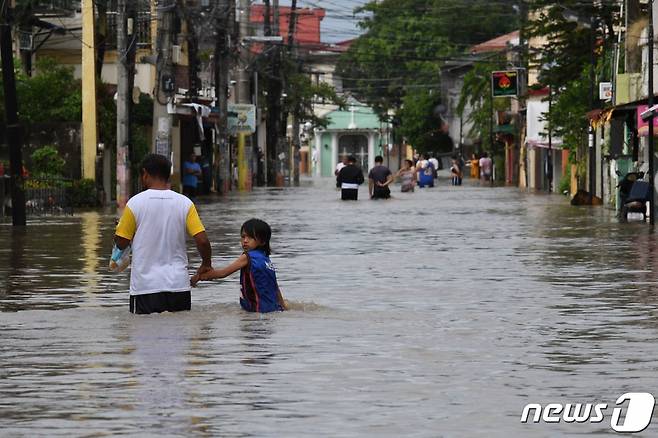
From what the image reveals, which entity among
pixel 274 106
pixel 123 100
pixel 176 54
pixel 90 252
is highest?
pixel 176 54

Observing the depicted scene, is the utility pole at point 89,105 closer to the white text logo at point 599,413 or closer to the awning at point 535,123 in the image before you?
the awning at point 535,123

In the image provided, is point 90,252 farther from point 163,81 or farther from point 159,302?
point 163,81

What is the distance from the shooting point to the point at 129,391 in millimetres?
11367

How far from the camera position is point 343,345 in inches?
561

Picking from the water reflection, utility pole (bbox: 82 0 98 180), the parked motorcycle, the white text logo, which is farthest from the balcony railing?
the white text logo

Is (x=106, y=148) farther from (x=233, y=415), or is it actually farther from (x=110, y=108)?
(x=233, y=415)

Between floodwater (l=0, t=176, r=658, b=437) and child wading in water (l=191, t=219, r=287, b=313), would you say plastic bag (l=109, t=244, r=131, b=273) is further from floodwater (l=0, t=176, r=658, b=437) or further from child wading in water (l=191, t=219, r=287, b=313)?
child wading in water (l=191, t=219, r=287, b=313)

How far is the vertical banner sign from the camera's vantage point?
9375 centimetres

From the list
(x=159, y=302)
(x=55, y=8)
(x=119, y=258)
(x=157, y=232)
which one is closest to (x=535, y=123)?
(x=55, y=8)

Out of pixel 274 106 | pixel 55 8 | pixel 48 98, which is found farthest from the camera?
pixel 274 106

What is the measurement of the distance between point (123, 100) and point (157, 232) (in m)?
34.0

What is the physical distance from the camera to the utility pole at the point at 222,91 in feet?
243

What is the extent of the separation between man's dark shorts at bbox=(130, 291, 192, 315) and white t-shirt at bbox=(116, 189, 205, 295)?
0.08 meters

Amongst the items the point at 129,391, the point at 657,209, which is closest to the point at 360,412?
the point at 129,391
